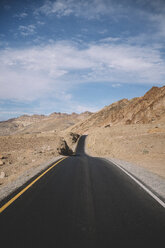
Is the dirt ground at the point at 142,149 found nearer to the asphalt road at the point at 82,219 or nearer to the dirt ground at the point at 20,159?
the asphalt road at the point at 82,219

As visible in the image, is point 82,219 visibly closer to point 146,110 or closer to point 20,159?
point 20,159

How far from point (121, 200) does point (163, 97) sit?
6163cm

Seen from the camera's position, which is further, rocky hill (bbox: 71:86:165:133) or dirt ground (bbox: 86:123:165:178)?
rocky hill (bbox: 71:86:165:133)

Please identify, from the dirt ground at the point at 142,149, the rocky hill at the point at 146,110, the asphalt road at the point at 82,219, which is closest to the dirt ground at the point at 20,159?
the asphalt road at the point at 82,219

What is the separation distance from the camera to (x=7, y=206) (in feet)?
15.1

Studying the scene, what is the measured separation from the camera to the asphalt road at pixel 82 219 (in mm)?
3232

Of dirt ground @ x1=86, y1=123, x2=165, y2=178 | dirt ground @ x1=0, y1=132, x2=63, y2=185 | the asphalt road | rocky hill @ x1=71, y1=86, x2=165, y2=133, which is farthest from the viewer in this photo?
rocky hill @ x1=71, y1=86, x2=165, y2=133

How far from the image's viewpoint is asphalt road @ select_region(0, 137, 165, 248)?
323 centimetres

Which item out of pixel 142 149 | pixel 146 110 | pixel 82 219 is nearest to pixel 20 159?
pixel 142 149

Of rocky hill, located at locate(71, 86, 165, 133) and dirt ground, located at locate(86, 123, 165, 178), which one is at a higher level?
rocky hill, located at locate(71, 86, 165, 133)

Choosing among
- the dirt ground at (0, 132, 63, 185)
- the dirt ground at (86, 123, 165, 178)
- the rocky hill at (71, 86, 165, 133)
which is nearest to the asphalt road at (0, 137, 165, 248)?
the dirt ground at (0, 132, 63, 185)

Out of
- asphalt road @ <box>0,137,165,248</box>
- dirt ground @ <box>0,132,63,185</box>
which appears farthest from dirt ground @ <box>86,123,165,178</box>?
dirt ground @ <box>0,132,63,185</box>

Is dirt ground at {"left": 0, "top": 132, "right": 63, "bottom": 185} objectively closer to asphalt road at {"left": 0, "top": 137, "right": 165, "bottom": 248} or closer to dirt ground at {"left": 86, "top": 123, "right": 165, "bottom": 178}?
asphalt road at {"left": 0, "top": 137, "right": 165, "bottom": 248}

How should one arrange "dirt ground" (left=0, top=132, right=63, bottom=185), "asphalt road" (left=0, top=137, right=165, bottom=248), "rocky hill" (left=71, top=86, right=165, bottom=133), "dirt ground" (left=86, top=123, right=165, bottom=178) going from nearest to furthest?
"asphalt road" (left=0, top=137, right=165, bottom=248), "dirt ground" (left=0, top=132, right=63, bottom=185), "dirt ground" (left=86, top=123, right=165, bottom=178), "rocky hill" (left=71, top=86, right=165, bottom=133)
